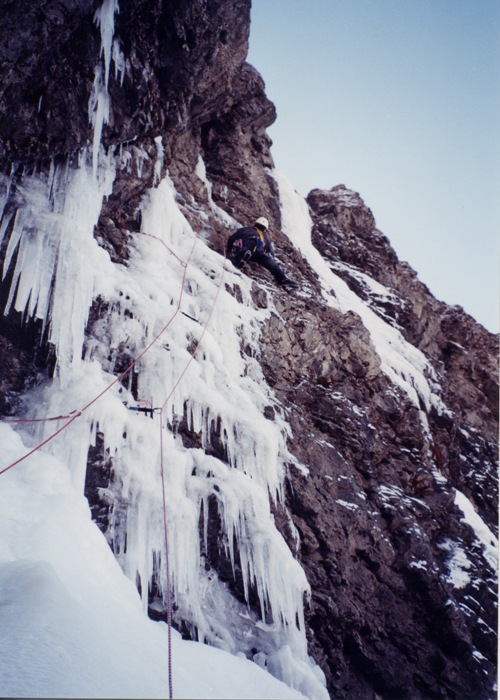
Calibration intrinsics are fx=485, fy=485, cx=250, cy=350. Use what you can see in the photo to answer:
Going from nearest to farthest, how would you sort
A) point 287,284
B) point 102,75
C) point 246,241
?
1. point 102,75
2. point 246,241
3. point 287,284

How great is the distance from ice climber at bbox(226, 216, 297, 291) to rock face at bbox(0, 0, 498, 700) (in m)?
0.24

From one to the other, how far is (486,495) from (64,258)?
24.8 feet

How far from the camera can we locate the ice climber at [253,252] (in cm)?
684

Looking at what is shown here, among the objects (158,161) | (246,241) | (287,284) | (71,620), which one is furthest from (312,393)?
(71,620)

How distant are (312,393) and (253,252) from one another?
7.36ft

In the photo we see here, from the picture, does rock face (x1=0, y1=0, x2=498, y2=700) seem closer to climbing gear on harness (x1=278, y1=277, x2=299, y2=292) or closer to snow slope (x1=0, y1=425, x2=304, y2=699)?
climbing gear on harness (x1=278, y1=277, x2=299, y2=292)

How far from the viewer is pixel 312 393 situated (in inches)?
247

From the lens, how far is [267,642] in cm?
404

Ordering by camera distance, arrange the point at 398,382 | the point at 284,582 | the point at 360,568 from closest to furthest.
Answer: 1. the point at 284,582
2. the point at 360,568
3. the point at 398,382

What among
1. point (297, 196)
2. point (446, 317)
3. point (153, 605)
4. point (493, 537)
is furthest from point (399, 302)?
point (153, 605)

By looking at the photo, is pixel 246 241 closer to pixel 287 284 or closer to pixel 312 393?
pixel 287 284

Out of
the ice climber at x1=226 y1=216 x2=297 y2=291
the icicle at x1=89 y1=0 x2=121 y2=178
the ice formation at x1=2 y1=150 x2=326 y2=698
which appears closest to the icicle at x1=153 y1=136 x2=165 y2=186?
the ice formation at x1=2 y1=150 x2=326 y2=698

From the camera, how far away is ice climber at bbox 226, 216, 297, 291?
6.84 metres

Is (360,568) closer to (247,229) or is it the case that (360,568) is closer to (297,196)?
(247,229)
